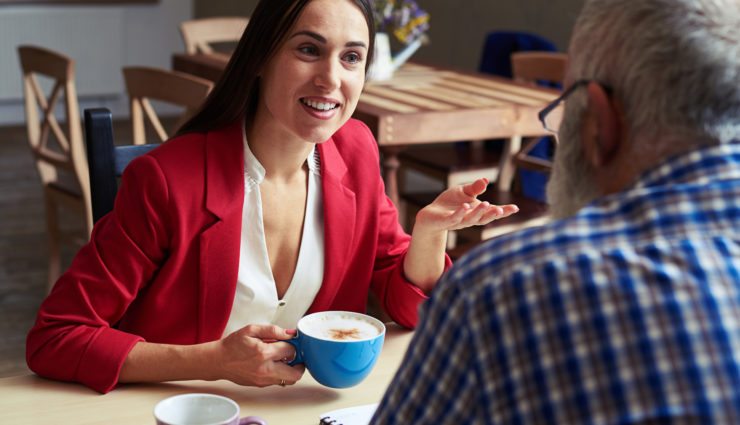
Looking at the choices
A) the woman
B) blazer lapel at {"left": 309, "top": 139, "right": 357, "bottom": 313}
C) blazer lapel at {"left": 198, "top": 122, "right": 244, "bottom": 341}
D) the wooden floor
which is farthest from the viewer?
the wooden floor

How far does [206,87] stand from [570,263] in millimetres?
1890

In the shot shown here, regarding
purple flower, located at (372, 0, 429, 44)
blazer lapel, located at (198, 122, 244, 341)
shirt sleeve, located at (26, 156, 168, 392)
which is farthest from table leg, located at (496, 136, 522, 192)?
shirt sleeve, located at (26, 156, 168, 392)

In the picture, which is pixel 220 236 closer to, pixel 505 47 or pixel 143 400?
pixel 143 400

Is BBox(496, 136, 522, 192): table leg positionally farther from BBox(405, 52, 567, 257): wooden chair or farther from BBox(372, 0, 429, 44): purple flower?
BBox(372, 0, 429, 44): purple flower

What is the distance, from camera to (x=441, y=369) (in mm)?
717

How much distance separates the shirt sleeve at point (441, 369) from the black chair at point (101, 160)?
928mm

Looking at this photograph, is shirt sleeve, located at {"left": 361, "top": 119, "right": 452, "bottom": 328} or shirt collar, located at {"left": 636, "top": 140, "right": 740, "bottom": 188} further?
shirt sleeve, located at {"left": 361, "top": 119, "right": 452, "bottom": 328}

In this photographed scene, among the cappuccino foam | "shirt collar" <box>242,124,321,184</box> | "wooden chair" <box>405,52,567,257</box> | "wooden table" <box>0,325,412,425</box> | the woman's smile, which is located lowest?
"wooden chair" <box>405,52,567,257</box>

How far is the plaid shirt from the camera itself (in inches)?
26.0

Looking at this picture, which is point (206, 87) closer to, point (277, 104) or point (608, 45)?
point (277, 104)

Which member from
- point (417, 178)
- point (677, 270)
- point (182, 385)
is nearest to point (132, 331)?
point (182, 385)

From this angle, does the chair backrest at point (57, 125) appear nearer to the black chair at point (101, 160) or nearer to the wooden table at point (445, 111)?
the wooden table at point (445, 111)

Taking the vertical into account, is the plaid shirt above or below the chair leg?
above

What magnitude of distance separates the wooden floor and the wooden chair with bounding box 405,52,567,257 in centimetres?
133
